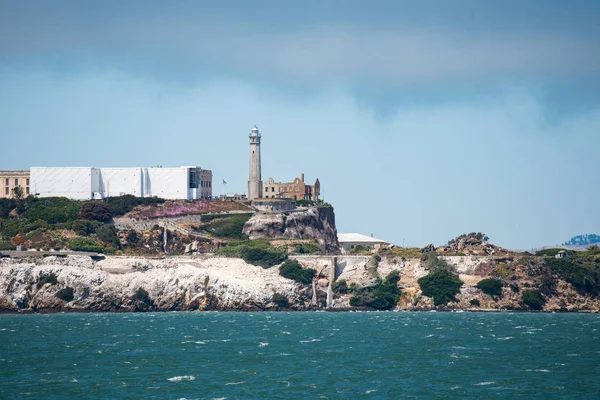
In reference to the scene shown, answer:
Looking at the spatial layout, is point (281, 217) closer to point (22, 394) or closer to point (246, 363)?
point (246, 363)

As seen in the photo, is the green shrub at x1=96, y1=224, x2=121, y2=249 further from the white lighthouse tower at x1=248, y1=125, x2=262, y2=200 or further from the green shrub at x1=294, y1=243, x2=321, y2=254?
the white lighthouse tower at x1=248, y1=125, x2=262, y2=200

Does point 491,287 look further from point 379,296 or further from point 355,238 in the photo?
point 355,238

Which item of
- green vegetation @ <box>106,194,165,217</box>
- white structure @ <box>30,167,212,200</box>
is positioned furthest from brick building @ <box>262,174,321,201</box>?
green vegetation @ <box>106,194,165,217</box>

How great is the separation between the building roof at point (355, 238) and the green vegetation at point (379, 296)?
41827 mm

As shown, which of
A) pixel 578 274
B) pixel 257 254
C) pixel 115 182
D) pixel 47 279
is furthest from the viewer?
pixel 115 182

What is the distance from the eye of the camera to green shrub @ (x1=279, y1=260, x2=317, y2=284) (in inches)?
4778

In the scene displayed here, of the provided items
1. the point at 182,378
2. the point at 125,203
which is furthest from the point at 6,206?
the point at 182,378

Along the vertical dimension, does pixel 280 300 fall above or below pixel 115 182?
below

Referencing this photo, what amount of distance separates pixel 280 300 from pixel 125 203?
1565 inches

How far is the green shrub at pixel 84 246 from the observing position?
5032 inches

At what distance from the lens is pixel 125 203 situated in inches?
5925

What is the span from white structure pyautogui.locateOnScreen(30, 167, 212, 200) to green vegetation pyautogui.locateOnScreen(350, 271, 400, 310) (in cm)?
4662

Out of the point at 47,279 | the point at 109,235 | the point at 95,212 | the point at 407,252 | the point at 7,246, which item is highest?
the point at 95,212

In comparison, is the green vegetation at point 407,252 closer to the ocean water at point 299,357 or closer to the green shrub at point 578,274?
the green shrub at point 578,274
